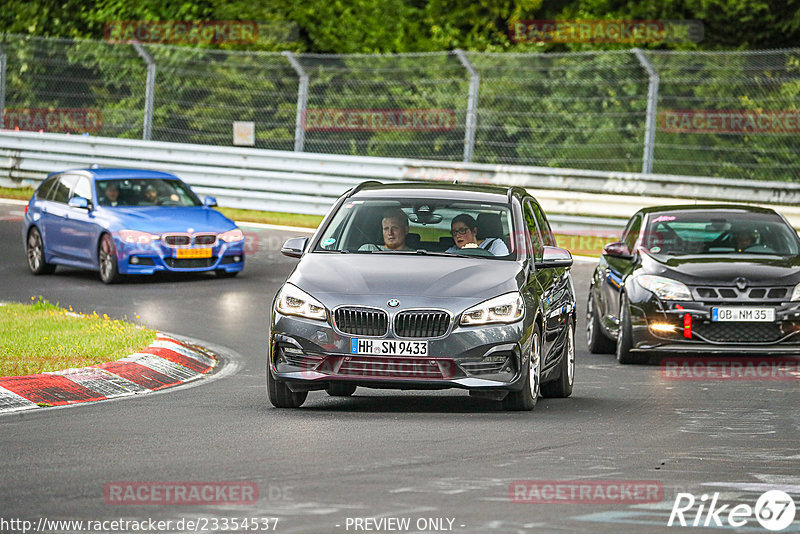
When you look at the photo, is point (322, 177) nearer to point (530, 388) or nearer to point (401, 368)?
point (530, 388)

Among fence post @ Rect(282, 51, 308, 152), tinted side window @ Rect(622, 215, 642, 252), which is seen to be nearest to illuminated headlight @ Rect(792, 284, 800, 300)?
tinted side window @ Rect(622, 215, 642, 252)

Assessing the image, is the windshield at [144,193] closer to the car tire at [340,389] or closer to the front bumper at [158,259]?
the front bumper at [158,259]

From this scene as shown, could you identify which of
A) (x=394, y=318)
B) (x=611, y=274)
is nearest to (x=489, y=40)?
(x=611, y=274)

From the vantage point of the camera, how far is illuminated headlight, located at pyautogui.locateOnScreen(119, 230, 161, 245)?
65.0 ft

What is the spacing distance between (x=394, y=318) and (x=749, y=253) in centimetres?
588

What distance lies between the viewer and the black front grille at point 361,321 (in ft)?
33.4

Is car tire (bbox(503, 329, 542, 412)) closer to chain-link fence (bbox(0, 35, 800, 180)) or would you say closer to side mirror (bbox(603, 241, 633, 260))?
side mirror (bbox(603, 241, 633, 260))

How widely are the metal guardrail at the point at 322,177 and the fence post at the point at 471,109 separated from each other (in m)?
0.54

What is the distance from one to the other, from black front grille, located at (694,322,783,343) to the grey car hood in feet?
12.1

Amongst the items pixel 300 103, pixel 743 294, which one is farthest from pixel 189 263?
pixel 743 294

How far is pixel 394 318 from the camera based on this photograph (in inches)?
400

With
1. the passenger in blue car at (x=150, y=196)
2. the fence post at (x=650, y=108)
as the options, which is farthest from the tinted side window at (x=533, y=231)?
the fence post at (x=650, y=108)

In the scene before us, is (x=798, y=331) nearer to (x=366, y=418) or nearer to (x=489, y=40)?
(x=366, y=418)

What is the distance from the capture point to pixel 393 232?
37.1ft
